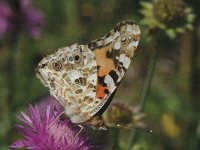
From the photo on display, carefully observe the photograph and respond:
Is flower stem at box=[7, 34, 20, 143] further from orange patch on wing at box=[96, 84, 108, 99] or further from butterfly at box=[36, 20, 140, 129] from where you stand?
orange patch on wing at box=[96, 84, 108, 99]

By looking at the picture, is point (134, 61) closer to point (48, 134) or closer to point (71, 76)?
point (71, 76)

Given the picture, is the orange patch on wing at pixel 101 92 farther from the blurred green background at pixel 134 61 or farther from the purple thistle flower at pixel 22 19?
the purple thistle flower at pixel 22 19

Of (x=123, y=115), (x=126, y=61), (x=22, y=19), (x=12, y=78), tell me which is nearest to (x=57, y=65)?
(x=126, y=61)

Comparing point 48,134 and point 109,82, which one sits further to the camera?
point 109,82

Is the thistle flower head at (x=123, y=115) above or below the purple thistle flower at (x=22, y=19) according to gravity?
below

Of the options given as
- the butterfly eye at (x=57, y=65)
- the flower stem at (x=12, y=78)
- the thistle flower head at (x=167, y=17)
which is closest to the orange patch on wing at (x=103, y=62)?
the butterfly eye at (x=57, y=65)
